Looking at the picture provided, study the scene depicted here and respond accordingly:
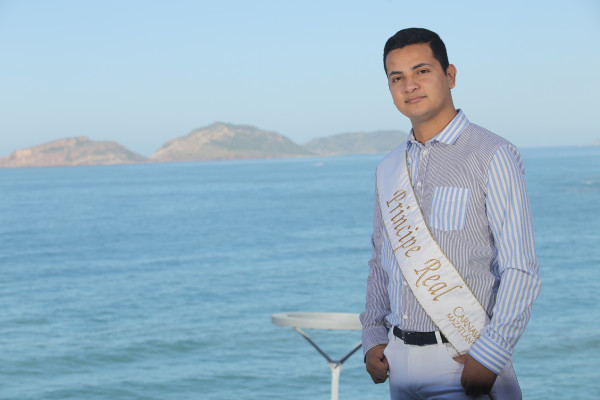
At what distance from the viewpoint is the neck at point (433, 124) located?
7.90 ft

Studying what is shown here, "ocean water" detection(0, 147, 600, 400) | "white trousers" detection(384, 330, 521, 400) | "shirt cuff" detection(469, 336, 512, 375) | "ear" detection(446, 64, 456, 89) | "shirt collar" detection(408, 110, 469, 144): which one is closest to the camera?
"shirt cuff" detection(469, 336, 512, 375)

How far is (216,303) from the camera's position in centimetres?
2823

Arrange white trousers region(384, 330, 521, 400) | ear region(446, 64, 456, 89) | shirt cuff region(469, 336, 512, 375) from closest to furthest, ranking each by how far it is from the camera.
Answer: shirt cuff region(469, 336, 512, 375)
white trousers region(384, 330, 521, 400)
ear region(446, 64, 456, 89)

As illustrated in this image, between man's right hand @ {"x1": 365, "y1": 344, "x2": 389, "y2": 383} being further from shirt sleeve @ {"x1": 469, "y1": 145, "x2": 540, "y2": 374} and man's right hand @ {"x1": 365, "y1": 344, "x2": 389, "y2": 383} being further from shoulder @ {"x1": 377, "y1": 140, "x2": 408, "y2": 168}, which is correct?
shoulder @ {"x1": 377, "y1": 140, "x2": 408, "y2": 168}

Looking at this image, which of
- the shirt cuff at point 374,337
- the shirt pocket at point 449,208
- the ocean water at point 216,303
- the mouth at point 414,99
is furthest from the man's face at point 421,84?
the ocean water at point 216,303

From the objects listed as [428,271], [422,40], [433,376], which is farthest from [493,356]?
[422,40]

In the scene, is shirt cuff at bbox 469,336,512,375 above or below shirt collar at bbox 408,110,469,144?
below

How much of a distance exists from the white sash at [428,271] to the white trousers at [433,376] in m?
0.06

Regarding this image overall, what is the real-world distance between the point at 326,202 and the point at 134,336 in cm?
4585

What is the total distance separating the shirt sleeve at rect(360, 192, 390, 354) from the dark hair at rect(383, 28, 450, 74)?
1.66 ft

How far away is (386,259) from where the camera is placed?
8.25 ft

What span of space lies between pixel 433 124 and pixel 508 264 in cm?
50

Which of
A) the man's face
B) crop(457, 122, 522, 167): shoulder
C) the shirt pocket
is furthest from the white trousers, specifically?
the man's face

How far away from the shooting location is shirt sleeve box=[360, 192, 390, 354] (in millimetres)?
2516
